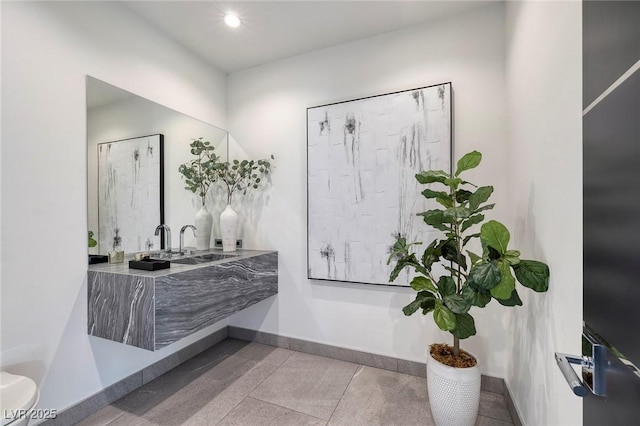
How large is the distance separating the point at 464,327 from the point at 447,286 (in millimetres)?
222

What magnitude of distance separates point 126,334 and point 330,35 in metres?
2.69

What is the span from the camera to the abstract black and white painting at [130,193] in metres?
1.95

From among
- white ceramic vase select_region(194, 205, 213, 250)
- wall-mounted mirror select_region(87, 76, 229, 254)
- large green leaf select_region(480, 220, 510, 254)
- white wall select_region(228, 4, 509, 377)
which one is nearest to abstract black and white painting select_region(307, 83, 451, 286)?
white wall select_region(228, 4, 509, 377)

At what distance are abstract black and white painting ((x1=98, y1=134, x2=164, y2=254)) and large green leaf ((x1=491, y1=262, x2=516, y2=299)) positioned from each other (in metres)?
2.42

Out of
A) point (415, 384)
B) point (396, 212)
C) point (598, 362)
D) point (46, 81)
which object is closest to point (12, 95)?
point (46, 81)

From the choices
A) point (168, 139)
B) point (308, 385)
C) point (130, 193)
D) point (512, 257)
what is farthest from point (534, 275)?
point (168, 139)

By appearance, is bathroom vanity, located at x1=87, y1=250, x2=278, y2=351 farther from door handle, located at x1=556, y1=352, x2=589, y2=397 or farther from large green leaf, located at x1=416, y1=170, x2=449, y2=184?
door handle, located at x1=556, y1=352, x2=589, y2=397

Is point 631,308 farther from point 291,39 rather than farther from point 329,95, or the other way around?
point 291,39

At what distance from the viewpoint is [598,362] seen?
61cm

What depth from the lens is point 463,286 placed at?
1.43 metres

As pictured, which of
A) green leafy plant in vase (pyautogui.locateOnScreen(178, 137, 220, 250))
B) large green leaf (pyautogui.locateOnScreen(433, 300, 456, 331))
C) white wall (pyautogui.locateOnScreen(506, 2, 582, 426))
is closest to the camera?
white wall (pyautogui.locateOnScreen(506, 2, 582, 426))

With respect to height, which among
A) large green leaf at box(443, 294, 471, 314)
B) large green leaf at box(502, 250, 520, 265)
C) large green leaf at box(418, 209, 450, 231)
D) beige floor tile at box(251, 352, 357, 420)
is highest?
large green leaf at box(418, 209, 450, 231)

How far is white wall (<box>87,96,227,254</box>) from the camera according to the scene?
186 centimetres

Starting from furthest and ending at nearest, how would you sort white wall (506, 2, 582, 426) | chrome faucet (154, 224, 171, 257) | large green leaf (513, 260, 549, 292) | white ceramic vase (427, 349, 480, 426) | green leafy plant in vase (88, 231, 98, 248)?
chrome faucet (154, 224, 171, 257), green leafy plant in vase (88, 231, 98, 248), white ceramic vase (427, 349, 480, 426), large green leaf (513, 260, 549, 292), white wall (506, 2, 582, 426)
